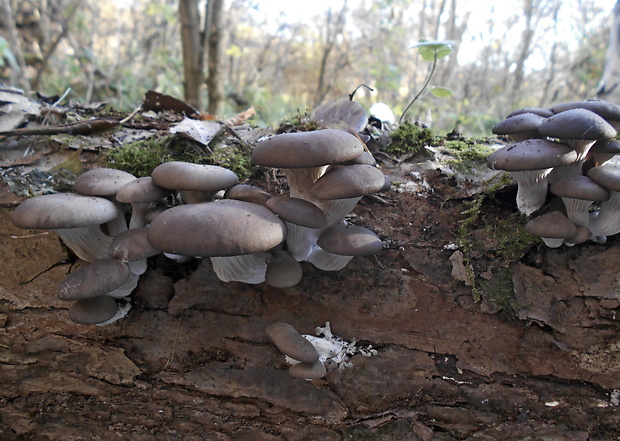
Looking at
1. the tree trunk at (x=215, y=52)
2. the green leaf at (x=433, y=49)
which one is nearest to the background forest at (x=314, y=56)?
the tree trunk at (x=215, y=52)

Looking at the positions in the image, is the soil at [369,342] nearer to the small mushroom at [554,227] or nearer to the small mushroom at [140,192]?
the small mushroom at [554,227]

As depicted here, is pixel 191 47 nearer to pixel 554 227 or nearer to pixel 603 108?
pixel 603 108

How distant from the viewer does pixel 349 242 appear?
2121 mm

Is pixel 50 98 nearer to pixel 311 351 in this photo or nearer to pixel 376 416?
pixel 311 351

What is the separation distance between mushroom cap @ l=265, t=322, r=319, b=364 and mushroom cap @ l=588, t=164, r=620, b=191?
1.93 m

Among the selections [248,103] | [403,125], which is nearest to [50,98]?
[403,125]

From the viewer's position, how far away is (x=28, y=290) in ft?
8.43

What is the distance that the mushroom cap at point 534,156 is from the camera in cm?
206

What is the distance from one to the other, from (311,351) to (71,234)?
161cm

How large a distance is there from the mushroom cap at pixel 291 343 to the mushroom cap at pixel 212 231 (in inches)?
27.9

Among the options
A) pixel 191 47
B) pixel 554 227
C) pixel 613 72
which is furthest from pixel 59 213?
pixel 613 72

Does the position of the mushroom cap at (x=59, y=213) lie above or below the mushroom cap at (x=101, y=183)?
below

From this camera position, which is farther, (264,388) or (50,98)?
(50,98)

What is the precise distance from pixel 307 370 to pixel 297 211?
98 centimetres
